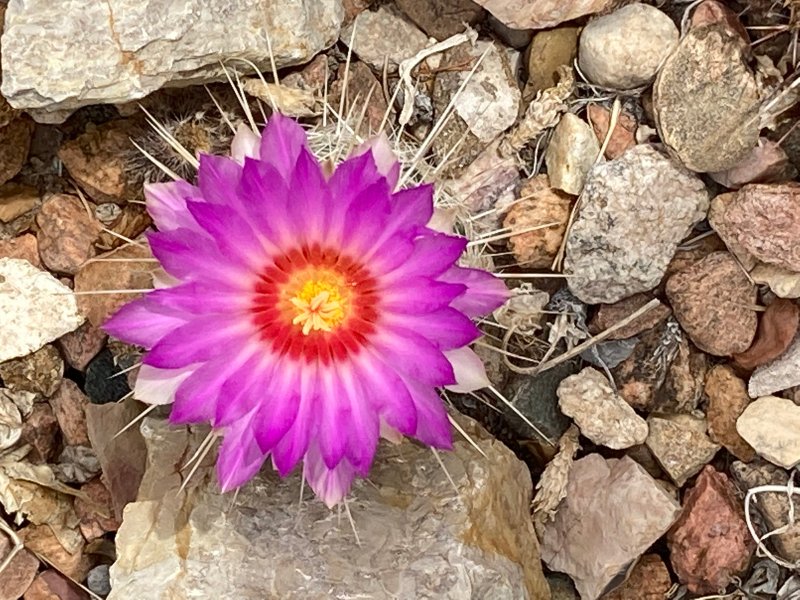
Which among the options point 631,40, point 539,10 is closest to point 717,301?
point 631,40

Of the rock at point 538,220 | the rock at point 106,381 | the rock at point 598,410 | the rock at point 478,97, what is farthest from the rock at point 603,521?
the rock at point 106,381

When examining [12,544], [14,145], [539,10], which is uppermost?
[539,10]

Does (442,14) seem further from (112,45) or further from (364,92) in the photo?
(112,45)

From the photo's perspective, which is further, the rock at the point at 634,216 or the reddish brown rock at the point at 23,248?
the reddish brown rock at the point at 23,248

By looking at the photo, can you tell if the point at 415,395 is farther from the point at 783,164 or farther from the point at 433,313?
the point at 783,164

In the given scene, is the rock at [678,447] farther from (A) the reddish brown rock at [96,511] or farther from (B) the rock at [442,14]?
(A) the reddish brown rock at [96,511]

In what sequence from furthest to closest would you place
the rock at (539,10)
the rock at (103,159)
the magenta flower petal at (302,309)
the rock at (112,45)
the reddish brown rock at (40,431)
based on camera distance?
the reddish brown rock at (40,431) → the rock at (103,159) → the rock at (539,10) → the rock at (112,45) → the magenta flower petal at (302,309)

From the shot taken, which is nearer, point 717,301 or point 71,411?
point 717,301
